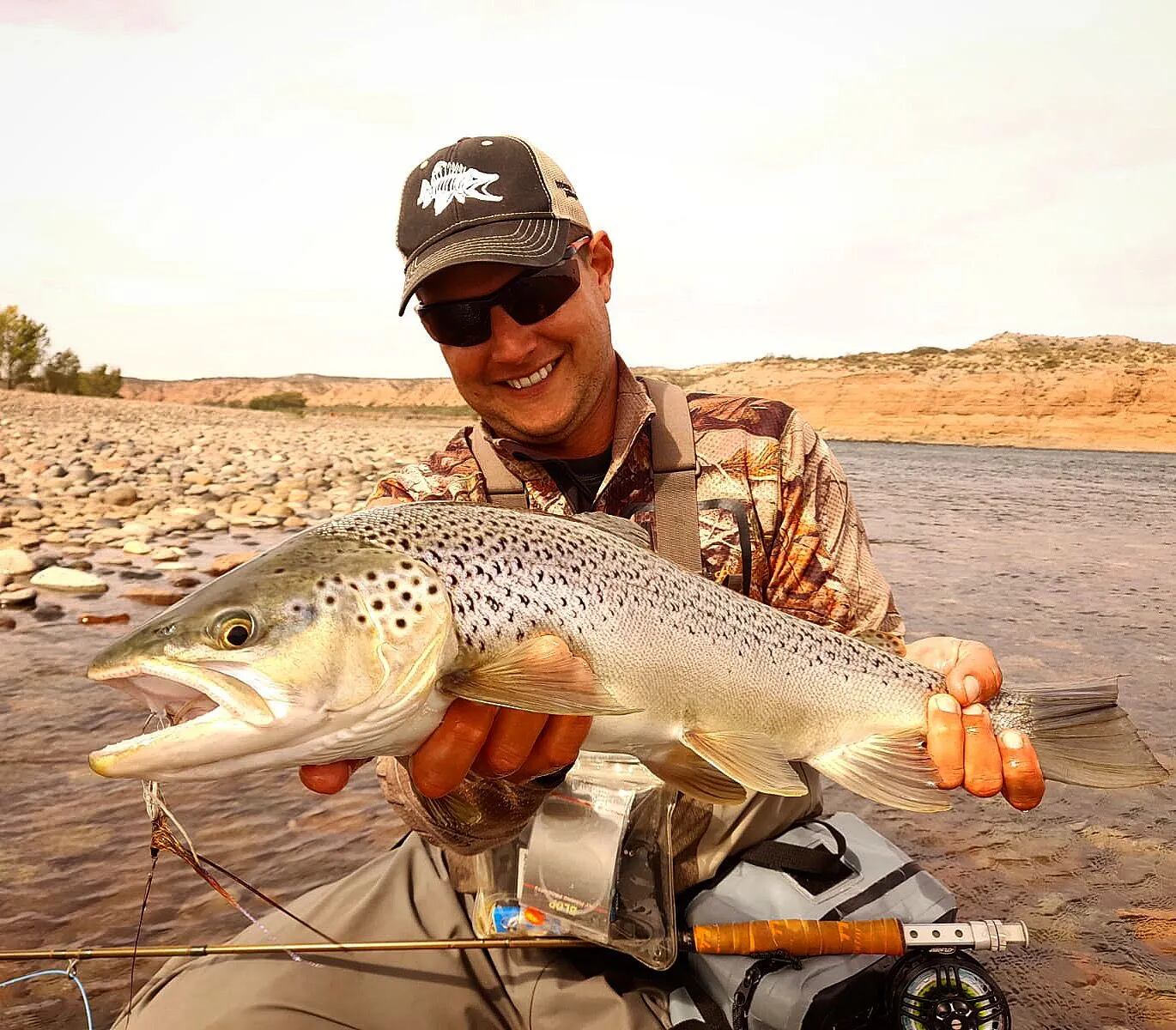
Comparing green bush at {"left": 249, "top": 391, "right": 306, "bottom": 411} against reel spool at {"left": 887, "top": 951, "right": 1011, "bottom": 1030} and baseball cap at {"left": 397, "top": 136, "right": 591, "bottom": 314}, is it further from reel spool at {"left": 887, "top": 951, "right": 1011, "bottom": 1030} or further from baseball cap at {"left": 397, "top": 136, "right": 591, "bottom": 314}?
reel spool at {"left": 887, "top": 951, "right": 1011, "bottom": 1030}

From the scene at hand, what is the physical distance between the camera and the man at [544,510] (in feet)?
8.64

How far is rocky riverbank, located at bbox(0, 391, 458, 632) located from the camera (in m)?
9.52

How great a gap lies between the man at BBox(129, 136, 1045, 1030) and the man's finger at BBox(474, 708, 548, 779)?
9 centimetres

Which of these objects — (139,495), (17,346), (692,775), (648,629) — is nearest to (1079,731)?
(692,775)

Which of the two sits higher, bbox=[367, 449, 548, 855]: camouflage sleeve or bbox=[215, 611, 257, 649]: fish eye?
bbox=[215, 611, 257, 649]: fish eye

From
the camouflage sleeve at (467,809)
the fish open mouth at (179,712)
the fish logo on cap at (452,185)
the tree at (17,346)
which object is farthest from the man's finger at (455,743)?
the tree at (17,346)

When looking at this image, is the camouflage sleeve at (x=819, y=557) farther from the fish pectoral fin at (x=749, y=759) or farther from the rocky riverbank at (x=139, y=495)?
the rocky riverbank at (x=139, y=495)

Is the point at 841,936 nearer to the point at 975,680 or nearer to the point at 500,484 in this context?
the point at 975,680

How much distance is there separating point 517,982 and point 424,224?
257 cm

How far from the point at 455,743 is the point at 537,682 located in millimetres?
273

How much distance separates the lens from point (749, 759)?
98.5 inches

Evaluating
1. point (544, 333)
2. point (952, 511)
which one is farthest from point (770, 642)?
point (952, 511)

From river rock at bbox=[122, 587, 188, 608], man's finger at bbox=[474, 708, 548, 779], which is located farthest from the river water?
man's finger at bbox=[474, 708, 548, 779]

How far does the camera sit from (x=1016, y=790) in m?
2.56
